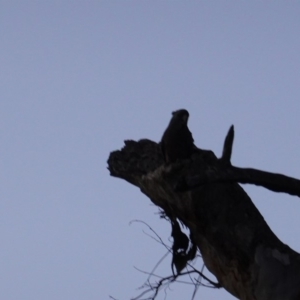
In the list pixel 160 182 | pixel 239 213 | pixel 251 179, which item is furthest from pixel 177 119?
pixel 251 179

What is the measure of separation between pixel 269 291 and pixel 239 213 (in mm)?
576

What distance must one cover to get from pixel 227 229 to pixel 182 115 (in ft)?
3.32

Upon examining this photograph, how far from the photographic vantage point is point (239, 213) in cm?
439

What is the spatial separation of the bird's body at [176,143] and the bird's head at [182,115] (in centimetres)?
6

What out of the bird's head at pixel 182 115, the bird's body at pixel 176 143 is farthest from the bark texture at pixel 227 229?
the bird's head at pixel 182 115

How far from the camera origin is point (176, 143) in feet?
15.6

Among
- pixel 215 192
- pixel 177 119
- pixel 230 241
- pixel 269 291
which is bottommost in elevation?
pixel 269 291

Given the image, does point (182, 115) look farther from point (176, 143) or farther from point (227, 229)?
point (227, 229)

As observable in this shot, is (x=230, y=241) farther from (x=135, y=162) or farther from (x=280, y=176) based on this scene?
(x=135, y=162)

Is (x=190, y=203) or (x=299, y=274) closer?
(x=299, y=274)

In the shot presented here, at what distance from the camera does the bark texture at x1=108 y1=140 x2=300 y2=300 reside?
4031 mm

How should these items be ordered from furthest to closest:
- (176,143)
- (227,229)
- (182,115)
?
(182,115) < (176,143) < (227,229)

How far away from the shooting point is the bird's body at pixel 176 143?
477 centimetres

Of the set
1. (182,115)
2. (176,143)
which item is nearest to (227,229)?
(176,143)
